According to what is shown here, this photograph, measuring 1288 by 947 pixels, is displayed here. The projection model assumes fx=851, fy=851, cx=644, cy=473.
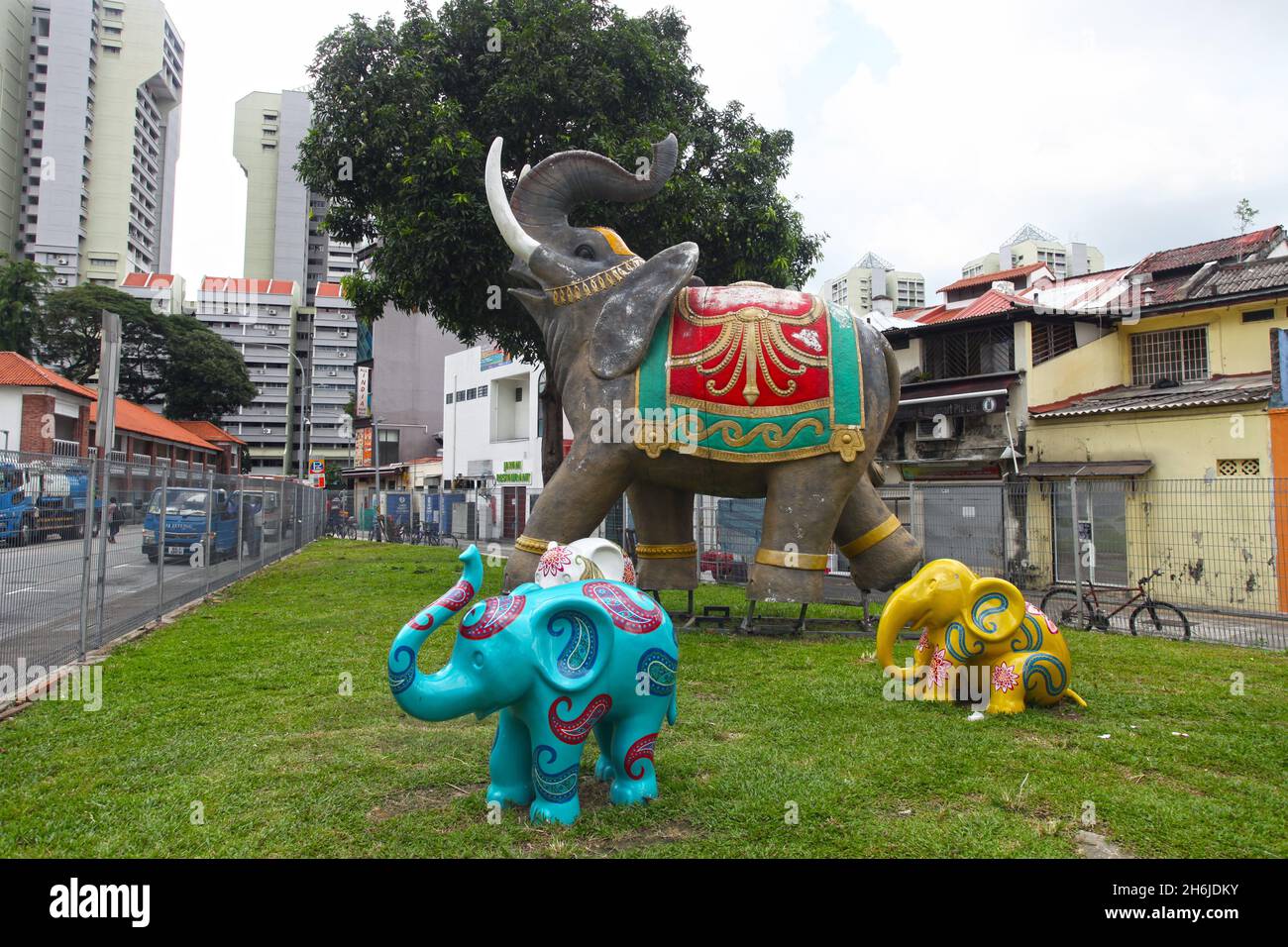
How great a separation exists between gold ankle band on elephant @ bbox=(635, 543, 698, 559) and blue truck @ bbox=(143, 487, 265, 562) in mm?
5023

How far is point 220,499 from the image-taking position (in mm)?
11906

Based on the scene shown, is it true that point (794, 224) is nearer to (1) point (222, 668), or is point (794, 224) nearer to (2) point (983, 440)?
(2) point (983, 440)

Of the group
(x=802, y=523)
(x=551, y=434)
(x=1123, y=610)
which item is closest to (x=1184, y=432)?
(x=1123, y=610)

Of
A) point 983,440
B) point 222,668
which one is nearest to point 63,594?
point 222,668

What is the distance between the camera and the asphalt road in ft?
18.6

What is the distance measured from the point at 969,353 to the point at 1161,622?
974cm

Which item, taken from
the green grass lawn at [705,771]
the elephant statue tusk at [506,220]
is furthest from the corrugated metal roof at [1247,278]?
the elephant statue tusk at [506,220]

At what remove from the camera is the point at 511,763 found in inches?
149

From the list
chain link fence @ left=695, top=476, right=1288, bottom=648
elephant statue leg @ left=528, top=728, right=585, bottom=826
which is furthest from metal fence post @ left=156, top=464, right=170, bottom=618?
chain link fence @ left=695, top=476, right=1288, bottom=648

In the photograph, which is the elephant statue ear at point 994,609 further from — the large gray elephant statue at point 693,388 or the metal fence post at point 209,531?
A: the metal fence post at point 209,531

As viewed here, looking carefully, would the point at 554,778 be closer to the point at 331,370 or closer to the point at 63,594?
the point at 63,594

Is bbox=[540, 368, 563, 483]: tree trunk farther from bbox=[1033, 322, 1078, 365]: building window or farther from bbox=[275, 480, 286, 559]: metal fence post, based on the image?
bbox=[1033, 322, 1078, 365]: building window

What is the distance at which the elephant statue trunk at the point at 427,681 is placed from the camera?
327 centimetres

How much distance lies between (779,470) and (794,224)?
25.5ft
